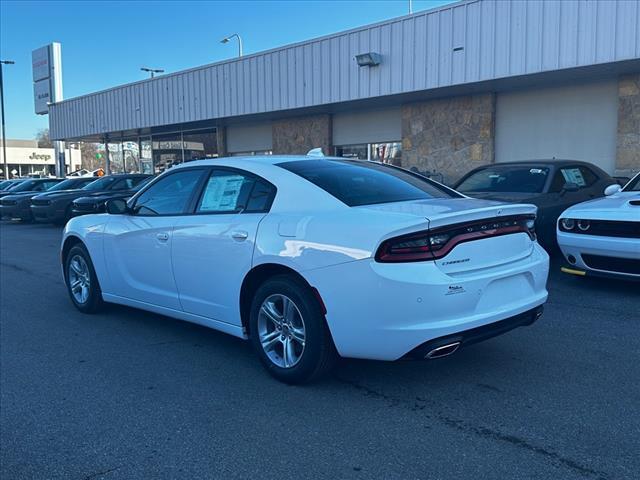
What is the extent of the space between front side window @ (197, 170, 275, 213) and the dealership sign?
30118 millimetres

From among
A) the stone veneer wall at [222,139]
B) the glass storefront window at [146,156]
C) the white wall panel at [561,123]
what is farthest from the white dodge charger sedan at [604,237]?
the glass storefront window at [146,156]

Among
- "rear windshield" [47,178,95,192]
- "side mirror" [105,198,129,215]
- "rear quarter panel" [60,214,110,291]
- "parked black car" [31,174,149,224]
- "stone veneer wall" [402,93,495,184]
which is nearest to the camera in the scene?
"side mirror" [105,198,129,215]

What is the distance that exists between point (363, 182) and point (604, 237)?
319cm

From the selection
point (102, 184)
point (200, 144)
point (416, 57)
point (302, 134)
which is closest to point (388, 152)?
point (302, 134)

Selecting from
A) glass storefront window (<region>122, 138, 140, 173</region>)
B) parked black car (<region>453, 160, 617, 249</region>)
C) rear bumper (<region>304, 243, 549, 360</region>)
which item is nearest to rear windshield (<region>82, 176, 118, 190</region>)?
glass storefront window (<region>122, 138, 140, 173</region>)

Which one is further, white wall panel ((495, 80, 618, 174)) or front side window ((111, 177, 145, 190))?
front side window ((111, 177, 145, 190))

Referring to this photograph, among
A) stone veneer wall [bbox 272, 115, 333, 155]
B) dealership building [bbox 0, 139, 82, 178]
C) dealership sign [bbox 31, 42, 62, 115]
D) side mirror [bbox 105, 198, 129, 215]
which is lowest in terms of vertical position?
side mirror [bbox 105, 198, 129, 215]

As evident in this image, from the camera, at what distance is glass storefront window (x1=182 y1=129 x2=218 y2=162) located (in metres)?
23.2

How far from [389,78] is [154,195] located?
10.3 m

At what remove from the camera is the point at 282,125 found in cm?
1945

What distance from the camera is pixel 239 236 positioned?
4262mm

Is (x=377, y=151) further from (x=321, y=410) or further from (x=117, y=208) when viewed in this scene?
(x=321, y=410)

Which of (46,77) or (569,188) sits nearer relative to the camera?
(569,188)

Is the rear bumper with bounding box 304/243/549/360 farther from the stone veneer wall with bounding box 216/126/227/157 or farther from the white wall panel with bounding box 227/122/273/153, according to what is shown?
the stone veneer wall with bounding box 216/126/227/157
